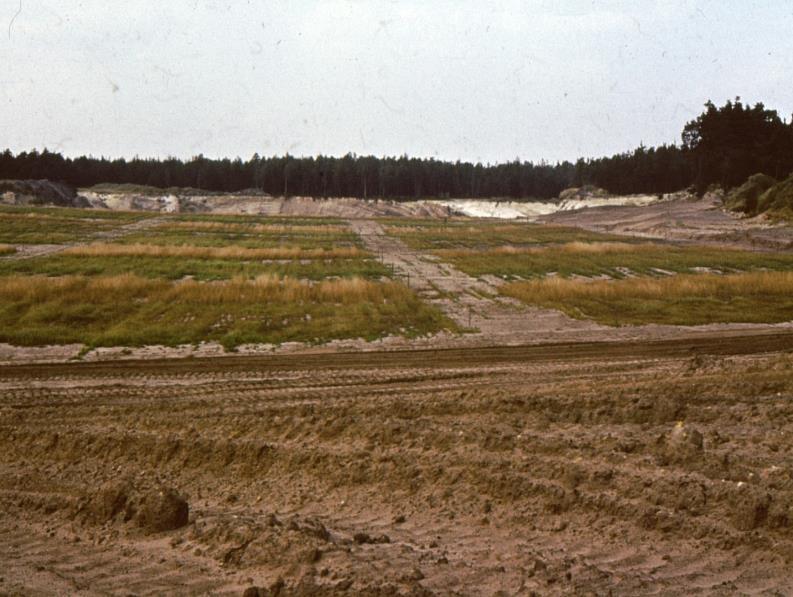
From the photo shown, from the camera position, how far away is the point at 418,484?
8.93m

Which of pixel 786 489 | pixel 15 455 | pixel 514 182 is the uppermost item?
pixel 514 182

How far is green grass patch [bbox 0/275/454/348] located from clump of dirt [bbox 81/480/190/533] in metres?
11.5

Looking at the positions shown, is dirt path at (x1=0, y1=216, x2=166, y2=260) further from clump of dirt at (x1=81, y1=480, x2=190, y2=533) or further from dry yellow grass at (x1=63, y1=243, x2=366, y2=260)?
clump of dirt at (x1=81, y1=480, x2=190, y2=533)

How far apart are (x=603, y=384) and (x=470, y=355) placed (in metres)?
5.09

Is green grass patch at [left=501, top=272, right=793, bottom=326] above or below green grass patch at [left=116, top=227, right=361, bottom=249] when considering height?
below

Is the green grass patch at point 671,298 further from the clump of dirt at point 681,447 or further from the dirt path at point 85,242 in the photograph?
the dirt path at point 85,242

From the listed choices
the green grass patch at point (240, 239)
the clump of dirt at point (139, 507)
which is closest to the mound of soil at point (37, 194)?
the green grass patch at point (240, 239)

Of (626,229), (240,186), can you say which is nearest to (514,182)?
(240,186)

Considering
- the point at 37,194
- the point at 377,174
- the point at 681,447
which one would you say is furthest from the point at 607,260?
the point at 377,174

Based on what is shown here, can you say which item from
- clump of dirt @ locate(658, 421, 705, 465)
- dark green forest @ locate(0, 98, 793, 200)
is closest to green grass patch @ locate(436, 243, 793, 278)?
clump of dirt @ locate(658, 421, 705, 465)

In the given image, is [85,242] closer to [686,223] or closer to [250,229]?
[250,229]

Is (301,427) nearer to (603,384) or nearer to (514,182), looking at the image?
(603,384)

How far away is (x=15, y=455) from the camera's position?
10750mm

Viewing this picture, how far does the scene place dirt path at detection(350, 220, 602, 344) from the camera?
2225 cm
